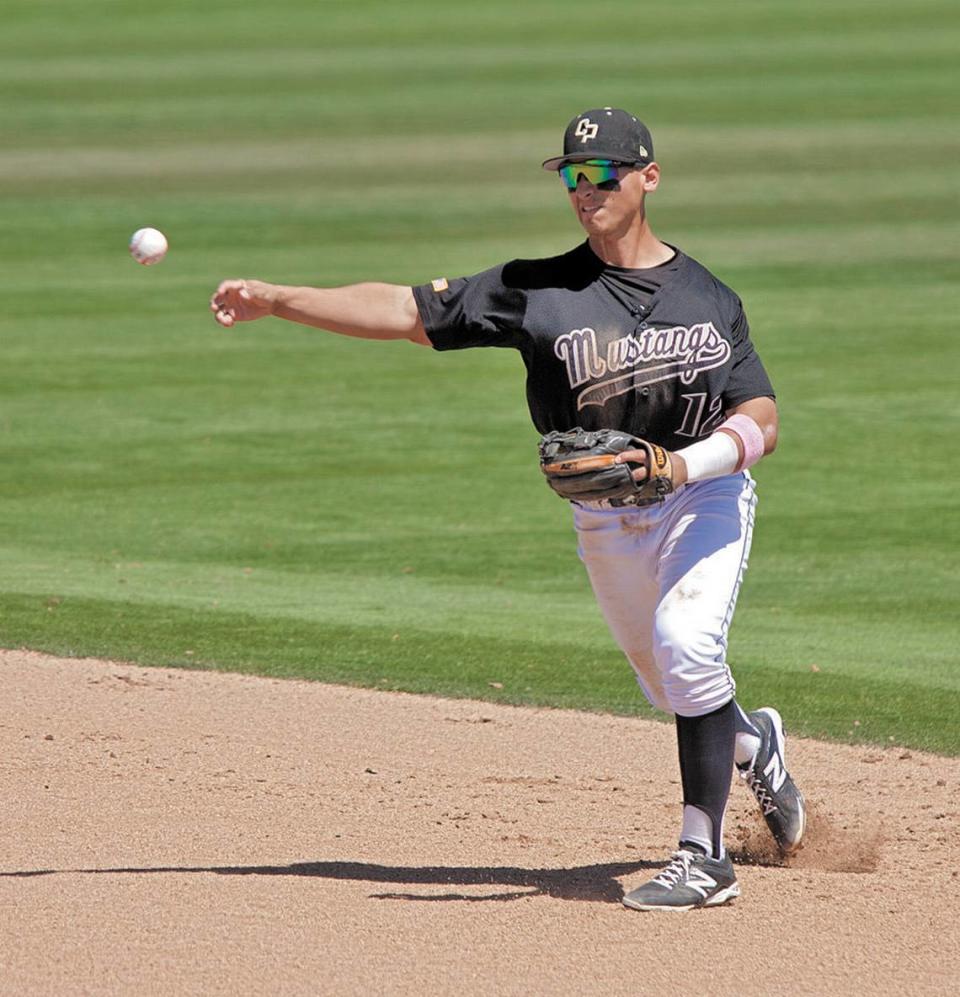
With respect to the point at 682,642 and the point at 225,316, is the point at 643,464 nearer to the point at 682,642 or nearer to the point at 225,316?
the point at 682,642

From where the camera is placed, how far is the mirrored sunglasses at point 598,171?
5.10 m

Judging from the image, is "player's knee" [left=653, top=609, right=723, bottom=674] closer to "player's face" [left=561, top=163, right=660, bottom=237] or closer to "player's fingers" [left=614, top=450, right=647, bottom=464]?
"player's fingers" [left=614, top=450, right=647, bottom=464]

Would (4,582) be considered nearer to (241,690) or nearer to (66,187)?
(241,690)

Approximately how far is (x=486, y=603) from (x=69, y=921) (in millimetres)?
4108

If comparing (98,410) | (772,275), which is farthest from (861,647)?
(772,275)

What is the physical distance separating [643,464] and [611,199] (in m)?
0.77

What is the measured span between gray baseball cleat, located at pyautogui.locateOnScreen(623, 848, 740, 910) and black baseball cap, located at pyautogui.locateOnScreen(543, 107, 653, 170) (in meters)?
1.86

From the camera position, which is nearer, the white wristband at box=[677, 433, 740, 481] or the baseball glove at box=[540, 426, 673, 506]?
the baseball glove at box=[540, 426, 673, 506]

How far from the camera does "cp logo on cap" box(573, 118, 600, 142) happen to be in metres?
5.11

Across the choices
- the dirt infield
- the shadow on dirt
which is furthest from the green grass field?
the shadow on dirt

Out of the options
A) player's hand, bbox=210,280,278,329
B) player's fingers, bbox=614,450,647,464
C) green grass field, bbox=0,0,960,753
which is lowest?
green grass field, bbox=0,0,960,753

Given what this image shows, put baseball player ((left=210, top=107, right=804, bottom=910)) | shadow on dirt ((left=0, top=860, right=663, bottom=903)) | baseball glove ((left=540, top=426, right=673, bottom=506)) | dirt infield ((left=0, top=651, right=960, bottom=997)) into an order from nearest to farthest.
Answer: dirt infield ((left=0, top=651, right=960, bottom=997)), baseball glove ((left=540, top=426, right=673, bottom=506)), baseball player ((left=210, top=107, right=804, bottom=910)), shadow on dirt ((left=0, top=860, right=663, bottom=903))

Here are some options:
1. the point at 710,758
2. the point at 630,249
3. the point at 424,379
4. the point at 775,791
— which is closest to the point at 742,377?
the point at 630,249

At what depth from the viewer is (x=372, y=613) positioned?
856 cm
